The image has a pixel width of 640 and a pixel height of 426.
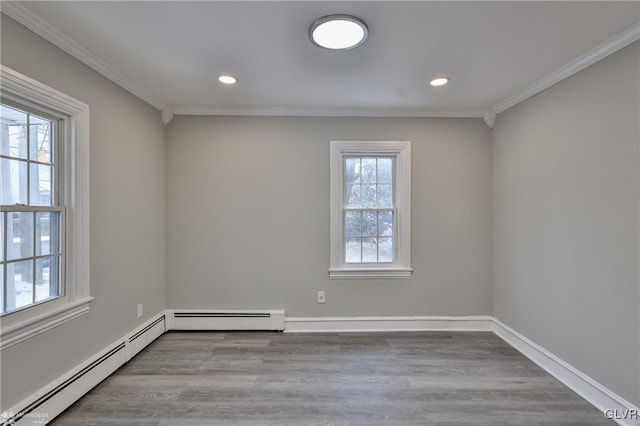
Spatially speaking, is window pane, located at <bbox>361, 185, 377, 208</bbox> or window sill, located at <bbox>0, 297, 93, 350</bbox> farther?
window pane, located at <bbox>361, 185, 377, 208</bbox>

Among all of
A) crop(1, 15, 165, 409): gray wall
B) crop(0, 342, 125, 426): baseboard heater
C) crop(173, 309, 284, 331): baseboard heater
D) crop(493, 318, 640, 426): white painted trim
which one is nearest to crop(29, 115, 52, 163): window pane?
crop(1, 15, 165, 409): gray wall

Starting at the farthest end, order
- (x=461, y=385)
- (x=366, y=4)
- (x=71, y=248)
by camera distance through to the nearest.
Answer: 1. (x=461, y=385)
2. (x=71, y=248)
3. (x=366, y=4)

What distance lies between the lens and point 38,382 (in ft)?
5.69

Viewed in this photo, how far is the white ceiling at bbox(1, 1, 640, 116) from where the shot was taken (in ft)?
5.17

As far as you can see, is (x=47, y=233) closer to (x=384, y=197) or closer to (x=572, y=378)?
(x=384, y=197)

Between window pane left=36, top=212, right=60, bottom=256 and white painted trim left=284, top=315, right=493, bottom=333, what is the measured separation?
2143 millimetres

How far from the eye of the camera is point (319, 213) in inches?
126

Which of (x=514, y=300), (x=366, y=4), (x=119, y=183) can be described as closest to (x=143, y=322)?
(x=119, y=183)

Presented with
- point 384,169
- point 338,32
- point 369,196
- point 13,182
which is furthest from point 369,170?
point 13,182

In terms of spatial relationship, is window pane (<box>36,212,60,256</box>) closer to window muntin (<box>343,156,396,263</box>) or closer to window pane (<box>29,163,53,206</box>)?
window pane (<box>29,163,53,206</box>)

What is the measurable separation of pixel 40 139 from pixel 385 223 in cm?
298

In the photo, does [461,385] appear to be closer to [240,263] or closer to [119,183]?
[240,263]

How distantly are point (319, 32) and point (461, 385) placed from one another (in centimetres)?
268

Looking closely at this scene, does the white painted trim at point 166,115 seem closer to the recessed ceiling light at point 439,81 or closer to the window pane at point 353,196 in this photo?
the window pane at point 353,196
